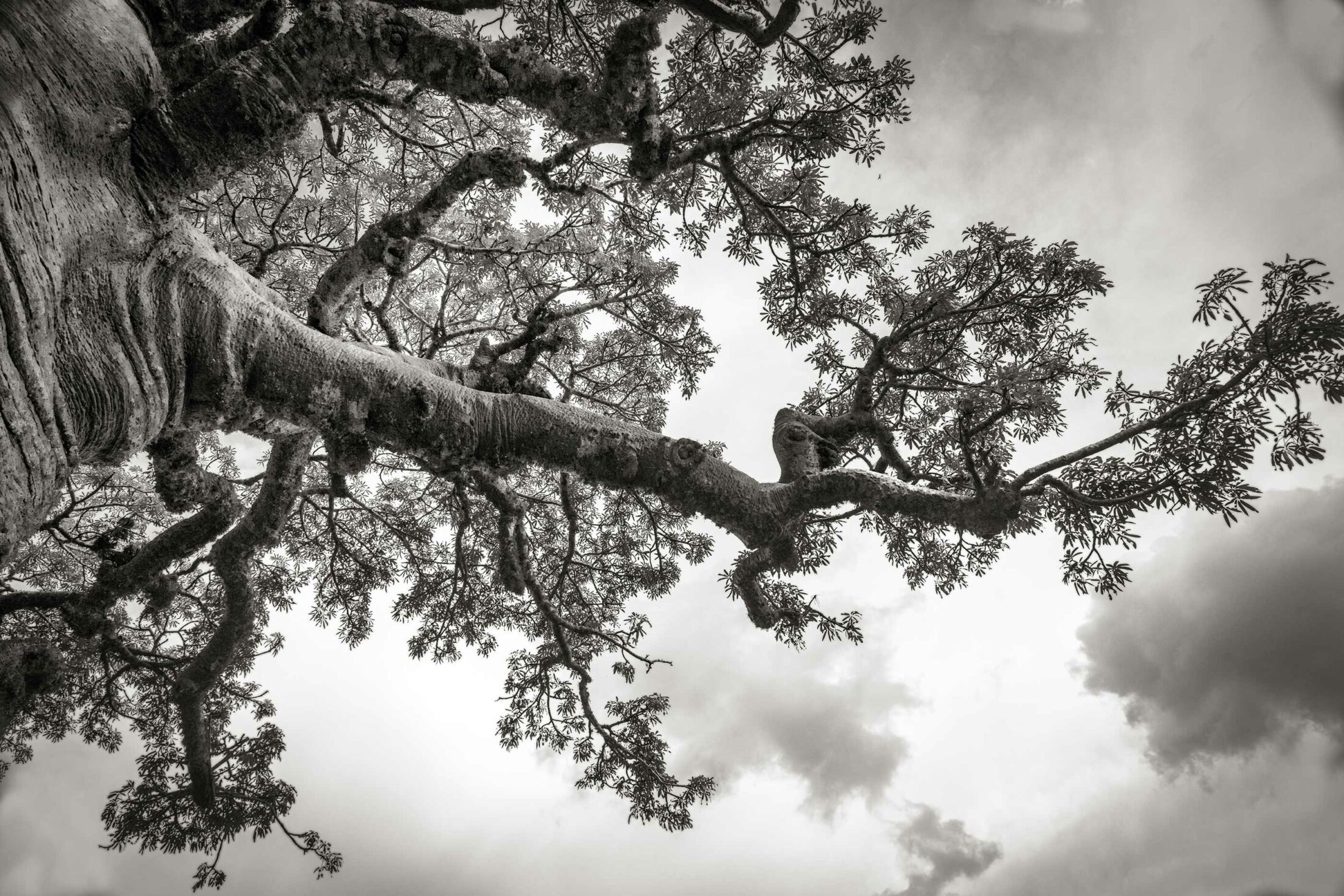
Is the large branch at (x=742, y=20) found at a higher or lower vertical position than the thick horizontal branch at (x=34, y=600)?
higher

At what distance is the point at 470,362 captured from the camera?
409cm

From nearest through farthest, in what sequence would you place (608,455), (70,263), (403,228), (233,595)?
1. (70,263)
2. (608,455)
3. (403,228)
4. (233,595)

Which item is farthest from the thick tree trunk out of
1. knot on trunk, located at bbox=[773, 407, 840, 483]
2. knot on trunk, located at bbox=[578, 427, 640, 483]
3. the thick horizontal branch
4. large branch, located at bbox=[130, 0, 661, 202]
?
the thick horizontal branch

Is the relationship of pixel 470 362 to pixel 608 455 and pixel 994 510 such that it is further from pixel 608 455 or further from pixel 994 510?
pixel 994 510

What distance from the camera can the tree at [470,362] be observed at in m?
2.09

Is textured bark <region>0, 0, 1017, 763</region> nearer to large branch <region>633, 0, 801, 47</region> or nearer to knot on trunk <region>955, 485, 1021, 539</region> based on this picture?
knot on trunk <region>955, 485, 1021, 539</region>

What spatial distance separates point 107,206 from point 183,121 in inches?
17.4

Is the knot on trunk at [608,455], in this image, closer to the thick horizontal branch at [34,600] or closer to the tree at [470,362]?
the tree at [470,362]

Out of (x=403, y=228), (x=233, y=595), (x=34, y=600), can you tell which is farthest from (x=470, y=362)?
(x=34, y=600)

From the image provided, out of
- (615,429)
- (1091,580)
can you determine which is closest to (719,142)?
(615,429)

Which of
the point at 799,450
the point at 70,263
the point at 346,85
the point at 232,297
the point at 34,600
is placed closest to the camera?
the point at 70,263

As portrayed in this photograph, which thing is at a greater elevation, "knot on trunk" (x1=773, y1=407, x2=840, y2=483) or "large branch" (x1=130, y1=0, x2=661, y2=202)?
"large branch" (x1=130, y1=0, x2=661, y2=202)

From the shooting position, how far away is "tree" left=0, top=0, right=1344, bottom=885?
2.09 meters

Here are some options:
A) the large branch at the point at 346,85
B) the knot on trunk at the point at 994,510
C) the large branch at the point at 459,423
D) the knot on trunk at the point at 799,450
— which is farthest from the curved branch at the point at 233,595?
the knot on trunk at the point at 994,510
